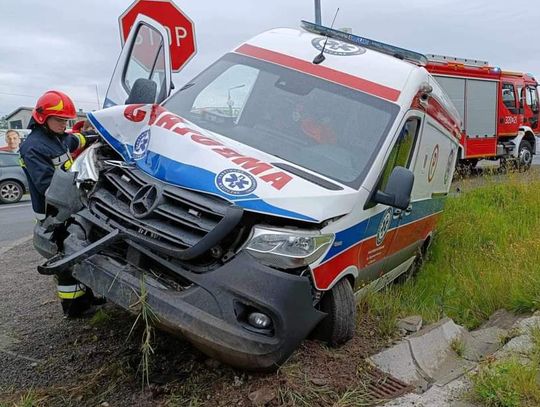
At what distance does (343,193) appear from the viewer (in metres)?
3.48

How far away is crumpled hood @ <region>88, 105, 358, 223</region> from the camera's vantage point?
3137 millimetres

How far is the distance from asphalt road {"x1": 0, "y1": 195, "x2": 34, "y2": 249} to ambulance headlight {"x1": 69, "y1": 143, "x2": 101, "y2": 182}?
5.30m

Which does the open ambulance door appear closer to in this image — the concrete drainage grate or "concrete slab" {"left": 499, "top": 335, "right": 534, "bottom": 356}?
the concrete drainage grate

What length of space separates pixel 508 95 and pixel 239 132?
16640 mm

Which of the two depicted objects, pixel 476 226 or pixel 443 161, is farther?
pixel 476 226

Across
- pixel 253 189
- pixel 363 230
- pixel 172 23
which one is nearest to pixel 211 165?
pixel 253 189

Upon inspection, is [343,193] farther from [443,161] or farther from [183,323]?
[443,161]

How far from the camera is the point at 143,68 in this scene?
4.96 meters

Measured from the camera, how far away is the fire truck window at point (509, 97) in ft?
59.5

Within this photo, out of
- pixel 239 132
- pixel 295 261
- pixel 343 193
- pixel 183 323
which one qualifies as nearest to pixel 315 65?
pixel 239 132

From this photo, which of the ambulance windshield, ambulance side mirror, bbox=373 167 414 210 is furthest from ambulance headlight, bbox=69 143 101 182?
ambulance side mirror, bbox=373 167 414 210

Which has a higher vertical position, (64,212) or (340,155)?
(340,155)

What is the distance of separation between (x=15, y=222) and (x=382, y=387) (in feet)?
33.4

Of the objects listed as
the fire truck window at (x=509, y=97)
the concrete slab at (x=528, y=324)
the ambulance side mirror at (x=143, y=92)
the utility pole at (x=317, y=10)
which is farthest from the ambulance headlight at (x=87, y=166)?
the fire truck window at (x=509, y=97)
